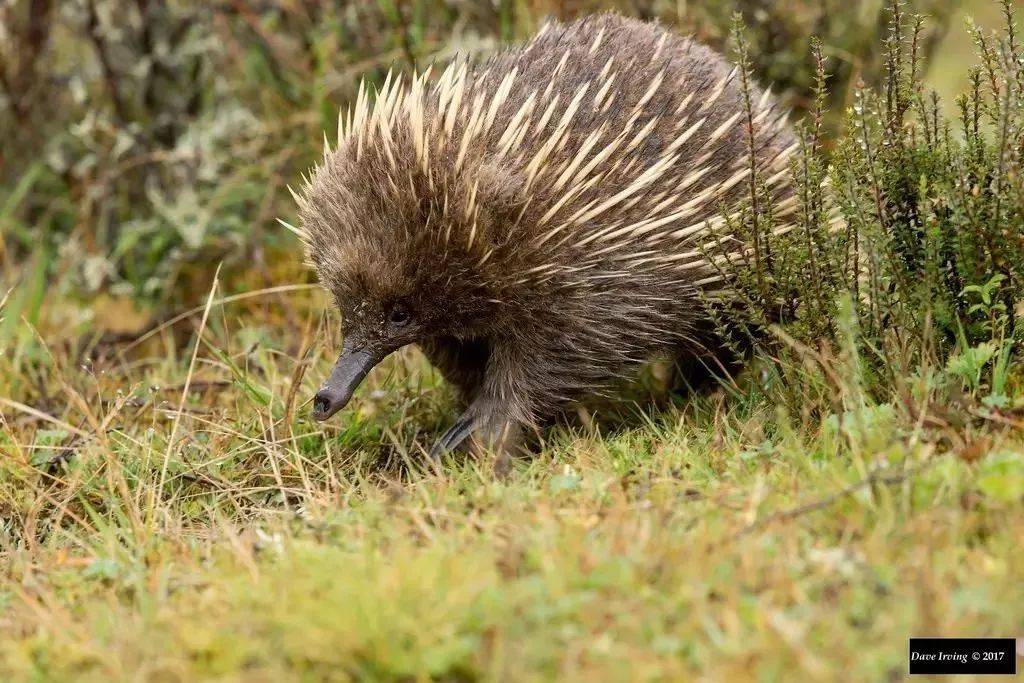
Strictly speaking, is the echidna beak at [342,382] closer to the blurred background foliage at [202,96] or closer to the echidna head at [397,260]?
the echidna head at [397,260]

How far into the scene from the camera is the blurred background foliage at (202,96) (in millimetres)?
5332

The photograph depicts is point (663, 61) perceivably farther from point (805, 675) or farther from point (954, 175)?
point (805, 675)

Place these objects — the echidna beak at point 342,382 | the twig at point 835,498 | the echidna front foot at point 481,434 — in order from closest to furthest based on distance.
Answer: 1. the twig at point 835,498
2. the echidna beak at point 342,382
3. the echidna front foot at point 481,434

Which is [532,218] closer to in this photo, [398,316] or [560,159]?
[560,159]

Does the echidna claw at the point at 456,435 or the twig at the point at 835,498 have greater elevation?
the twig at the point at 835,498

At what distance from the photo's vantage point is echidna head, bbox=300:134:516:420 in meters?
3.16

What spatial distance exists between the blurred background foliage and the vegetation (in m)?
0.03

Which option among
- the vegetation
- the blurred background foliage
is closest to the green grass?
the vegetation

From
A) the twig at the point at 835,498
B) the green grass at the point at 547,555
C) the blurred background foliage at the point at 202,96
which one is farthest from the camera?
the blurred background foliage at the point at 202,96

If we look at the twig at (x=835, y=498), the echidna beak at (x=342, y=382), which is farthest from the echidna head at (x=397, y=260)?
the twig at (x=835, y=498)

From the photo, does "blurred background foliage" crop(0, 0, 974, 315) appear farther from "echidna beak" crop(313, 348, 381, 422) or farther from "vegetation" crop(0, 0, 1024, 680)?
"echidna beak" crop(313, 348, 381, 422)

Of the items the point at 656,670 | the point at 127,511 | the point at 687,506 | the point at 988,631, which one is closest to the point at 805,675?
the point at 656,670

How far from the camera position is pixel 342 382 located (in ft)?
10.5

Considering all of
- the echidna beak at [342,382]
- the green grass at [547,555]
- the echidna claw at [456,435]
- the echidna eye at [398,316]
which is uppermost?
the echidna eye at [398,316]
